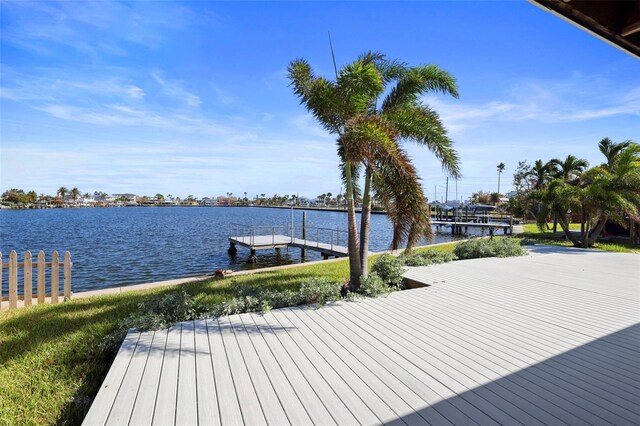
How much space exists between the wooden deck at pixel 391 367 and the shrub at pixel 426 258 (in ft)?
10.8

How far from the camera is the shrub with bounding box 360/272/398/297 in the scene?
5898 millimetres

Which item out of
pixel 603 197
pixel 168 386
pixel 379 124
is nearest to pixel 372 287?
pixel 379 124

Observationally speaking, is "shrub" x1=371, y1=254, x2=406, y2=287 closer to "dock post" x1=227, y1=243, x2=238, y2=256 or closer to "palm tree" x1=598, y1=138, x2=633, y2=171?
"dock post" x1=227, y1=243, x2=238, y2=256

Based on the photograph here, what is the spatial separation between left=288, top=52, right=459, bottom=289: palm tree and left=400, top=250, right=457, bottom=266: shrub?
9.08 feet

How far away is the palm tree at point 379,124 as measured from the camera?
5.61 metres

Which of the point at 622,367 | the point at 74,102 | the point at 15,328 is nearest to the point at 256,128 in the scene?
the point at 74,102

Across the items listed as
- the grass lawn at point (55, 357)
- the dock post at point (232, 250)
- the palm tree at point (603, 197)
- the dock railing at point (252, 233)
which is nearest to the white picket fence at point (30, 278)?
the grass lawn at point (55, 357)

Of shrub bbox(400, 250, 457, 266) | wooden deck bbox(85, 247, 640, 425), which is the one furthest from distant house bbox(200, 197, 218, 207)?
wooden deck bbox(85, 247, 640, 425)

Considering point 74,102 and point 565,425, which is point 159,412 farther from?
point 74,102

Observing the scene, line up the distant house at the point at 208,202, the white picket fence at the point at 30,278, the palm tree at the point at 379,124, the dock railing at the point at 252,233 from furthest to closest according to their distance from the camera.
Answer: the distant house at the point at 208,202, the dock railing at the point at 252,233, the white picket fence at the point at 30,278, the palm tree at the point at 379,124

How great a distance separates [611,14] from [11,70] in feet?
37.7

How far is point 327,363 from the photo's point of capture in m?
3.21

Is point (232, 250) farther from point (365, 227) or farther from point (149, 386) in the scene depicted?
point (149, 386)

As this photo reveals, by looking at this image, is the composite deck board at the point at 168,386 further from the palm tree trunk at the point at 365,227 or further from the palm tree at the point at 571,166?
the palm tree at the point at 571,166
